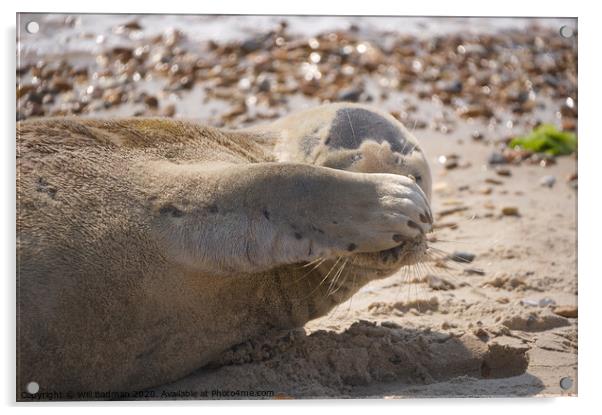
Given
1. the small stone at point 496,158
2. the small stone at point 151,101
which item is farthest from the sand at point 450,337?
the small stone at point 151,101

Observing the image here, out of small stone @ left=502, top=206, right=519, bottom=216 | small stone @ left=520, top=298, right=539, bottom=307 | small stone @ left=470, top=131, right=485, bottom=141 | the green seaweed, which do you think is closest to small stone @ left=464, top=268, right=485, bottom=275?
small stone @ left=520, top=298, right=539, bottom=307

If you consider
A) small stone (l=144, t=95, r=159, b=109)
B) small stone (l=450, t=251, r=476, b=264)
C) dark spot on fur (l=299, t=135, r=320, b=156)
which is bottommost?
small stone (l=450, t=251, r=476, b=264)

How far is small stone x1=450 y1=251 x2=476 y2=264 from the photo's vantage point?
531cm

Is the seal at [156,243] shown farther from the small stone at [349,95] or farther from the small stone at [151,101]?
the small stone at [349,95]

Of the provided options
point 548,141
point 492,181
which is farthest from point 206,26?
point 548,141

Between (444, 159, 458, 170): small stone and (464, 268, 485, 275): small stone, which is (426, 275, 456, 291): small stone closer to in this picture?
(464, 268, 485, 275): small stone

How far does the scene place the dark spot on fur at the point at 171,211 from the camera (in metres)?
3.64

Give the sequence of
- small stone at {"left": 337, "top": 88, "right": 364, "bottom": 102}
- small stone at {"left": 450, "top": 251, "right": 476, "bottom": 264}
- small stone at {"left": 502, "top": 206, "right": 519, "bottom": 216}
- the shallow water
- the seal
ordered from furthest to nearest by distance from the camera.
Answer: small stone at {"left": 337, "top": 88, "right": 364, "bottom": 102}, small stone at {"left": 502, "top": 206, "right": 519, "bottom": 216}, small stone at {"left": 450, "top": 251, "right": 476, "bottom": 264}, the shallow water, the seal

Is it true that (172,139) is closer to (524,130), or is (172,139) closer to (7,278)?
(7,278)

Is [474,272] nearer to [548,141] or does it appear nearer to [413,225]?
[413,225]

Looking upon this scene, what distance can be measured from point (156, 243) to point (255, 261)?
358mm

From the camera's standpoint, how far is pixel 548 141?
6.96 metres

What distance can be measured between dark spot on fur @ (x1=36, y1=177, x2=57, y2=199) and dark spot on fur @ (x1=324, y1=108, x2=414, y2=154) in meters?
1.17

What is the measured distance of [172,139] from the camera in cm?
406
